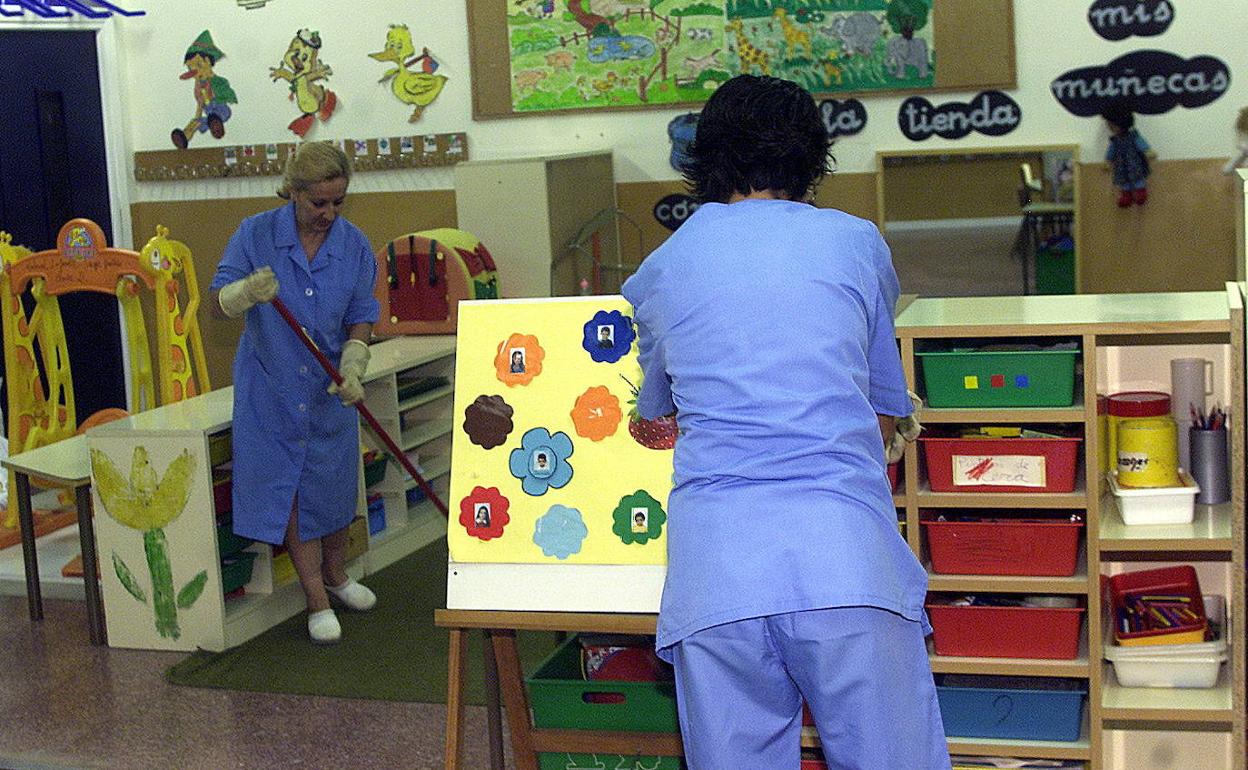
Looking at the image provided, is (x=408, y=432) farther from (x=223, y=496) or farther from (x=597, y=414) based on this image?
(x=597, y=414)

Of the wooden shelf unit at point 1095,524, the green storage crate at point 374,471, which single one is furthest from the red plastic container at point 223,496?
the wooden shelf unit at point 1095,524

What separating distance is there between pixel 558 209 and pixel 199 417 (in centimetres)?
222

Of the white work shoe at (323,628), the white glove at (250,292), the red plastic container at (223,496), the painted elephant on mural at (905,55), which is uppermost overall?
the painted elephant on mural at (905,55)

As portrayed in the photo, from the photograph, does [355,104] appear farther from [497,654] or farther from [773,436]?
[773,436]

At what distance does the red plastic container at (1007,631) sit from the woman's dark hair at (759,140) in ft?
4.04

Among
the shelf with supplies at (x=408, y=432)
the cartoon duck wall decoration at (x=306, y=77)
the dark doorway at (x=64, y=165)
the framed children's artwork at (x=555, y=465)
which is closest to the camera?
the framed children's artwork at (x=555, y=465)

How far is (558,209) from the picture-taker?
630 centimetres

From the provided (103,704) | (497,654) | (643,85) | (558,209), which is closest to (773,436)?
(497,654)

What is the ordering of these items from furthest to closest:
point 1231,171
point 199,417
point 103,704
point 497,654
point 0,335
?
point 0,335, point 1231,171, point 199,417, point 103,704, point 497,654

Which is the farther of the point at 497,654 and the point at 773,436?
the point at 497,654

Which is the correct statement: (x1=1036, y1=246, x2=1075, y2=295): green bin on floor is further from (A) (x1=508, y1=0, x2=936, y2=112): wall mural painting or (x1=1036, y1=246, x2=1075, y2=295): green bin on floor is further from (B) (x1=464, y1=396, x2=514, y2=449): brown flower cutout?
(B) (x1=464, y1=396, x2=514, y2=449): brown flower cutout

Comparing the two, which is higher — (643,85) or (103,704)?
(643,85)

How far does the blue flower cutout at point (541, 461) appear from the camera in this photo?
2729 millimetres

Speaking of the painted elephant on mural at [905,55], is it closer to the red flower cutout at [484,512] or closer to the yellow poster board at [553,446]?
the yellow poster board at [553,446]
